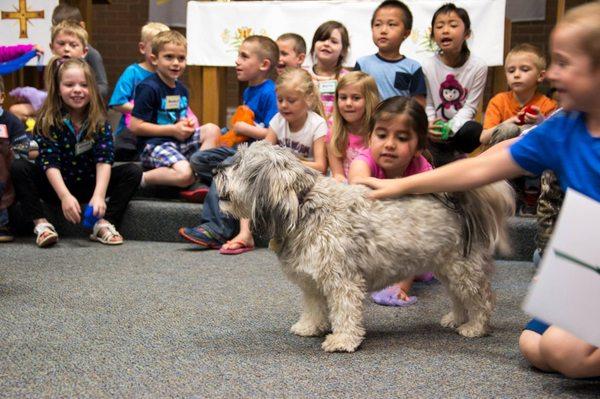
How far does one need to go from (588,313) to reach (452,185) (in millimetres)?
592

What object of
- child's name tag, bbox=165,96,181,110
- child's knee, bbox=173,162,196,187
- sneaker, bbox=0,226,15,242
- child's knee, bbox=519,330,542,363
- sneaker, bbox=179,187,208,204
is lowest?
sneaker, bbox=0,226,15,242

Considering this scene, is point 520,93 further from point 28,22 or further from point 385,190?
point 28,22

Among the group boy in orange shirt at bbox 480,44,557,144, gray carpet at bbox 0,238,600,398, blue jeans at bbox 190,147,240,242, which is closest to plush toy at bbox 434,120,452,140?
boy in orange shirt at bbox 480,44,557,144

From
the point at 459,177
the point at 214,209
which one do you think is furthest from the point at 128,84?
the point at 459,177

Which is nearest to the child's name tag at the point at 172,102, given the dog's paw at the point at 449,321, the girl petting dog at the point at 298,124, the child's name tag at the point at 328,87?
the girl petting dog at the point at 298,124

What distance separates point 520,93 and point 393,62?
2.41 feet

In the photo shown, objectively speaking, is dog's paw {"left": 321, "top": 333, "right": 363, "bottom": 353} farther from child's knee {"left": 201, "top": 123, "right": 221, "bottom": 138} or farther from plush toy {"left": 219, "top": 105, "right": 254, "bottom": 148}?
child's knee {"left": 201, "top": 123, "right": 221, "bottom": 138}

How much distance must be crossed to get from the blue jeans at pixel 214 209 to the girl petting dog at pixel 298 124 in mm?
66

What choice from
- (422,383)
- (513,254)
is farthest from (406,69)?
(422,383)

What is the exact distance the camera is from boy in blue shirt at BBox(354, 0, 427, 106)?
382 centimetres

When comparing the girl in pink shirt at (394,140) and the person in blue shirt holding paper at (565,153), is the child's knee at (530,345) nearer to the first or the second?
the person in blue shirt holding paper at (565,153)

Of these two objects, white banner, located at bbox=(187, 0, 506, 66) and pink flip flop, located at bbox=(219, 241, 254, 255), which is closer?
pink flip flop, located at bbox=(219, 241, 254, 255)

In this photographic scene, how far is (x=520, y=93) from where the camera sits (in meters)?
3.76

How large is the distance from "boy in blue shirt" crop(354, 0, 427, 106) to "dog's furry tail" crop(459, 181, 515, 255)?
159 cm
